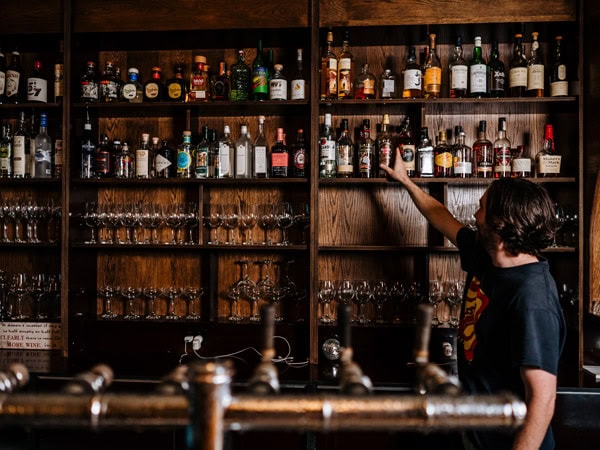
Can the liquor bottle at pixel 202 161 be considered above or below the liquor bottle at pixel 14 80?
below

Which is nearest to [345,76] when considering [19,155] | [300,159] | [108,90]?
[300,159]

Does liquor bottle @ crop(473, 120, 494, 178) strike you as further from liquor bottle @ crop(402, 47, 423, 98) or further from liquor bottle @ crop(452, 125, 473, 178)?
liquor bottle @ crop(402, 47, 423, 98)

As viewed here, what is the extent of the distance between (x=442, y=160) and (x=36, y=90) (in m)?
2.05

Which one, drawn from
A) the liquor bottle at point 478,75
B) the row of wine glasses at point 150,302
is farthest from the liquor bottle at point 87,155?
the liquor bottle at point 478,75

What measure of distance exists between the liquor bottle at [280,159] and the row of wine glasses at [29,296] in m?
1.27

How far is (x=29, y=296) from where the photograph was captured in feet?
9.60

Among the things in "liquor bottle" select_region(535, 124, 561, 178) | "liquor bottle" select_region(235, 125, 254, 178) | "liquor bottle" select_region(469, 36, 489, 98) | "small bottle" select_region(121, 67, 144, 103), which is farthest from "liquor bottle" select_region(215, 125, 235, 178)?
"liquor bottle" select_region(535, 124, 561, 178)

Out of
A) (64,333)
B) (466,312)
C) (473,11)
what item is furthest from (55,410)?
(473,11)

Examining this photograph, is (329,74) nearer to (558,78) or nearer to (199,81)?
(199,81)

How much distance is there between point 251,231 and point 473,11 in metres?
1.50

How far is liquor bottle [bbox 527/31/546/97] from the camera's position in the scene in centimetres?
252

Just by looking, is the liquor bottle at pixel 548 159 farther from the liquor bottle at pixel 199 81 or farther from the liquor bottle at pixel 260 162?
the liquor bottle at pixel 199 81

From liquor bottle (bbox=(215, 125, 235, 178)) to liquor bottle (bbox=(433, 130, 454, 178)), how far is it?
100 centimetres

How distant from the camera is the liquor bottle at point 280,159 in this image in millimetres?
2674
